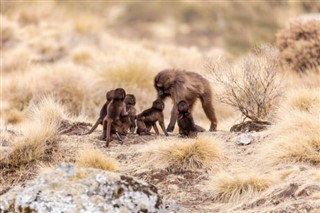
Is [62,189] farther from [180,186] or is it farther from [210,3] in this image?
[210,3]

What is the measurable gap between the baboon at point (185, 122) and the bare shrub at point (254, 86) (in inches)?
46.6

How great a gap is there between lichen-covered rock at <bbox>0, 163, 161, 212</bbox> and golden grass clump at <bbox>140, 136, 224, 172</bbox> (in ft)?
5.29

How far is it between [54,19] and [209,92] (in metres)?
16.4

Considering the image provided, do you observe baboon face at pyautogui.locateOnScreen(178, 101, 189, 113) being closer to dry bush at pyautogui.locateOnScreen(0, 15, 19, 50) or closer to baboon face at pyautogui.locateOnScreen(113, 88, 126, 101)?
baboon face at pyautogui.locateOnScreen(113, 88, 126, 101)

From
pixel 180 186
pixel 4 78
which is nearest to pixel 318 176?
pixel 180 186

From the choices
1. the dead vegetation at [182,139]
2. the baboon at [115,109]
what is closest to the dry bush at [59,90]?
the dead vegetation at [182,139]

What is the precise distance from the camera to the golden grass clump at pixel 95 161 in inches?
318

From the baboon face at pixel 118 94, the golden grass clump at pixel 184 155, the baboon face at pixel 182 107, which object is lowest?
the golden grass clump at pixel 184 155

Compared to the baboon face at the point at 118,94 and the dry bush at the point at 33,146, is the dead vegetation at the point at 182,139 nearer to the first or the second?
the dry bush at the point at 33,146

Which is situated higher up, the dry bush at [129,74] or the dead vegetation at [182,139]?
the dry bush at [129,74]

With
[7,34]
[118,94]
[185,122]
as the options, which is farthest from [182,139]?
[7,34]

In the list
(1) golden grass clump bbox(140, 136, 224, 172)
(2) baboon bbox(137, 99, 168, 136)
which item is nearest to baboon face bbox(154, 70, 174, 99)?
(2) baboon bbox(137, 99, 168, 136)

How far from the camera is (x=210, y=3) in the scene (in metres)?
74.0

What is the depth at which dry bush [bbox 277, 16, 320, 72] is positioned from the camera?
606 inches
